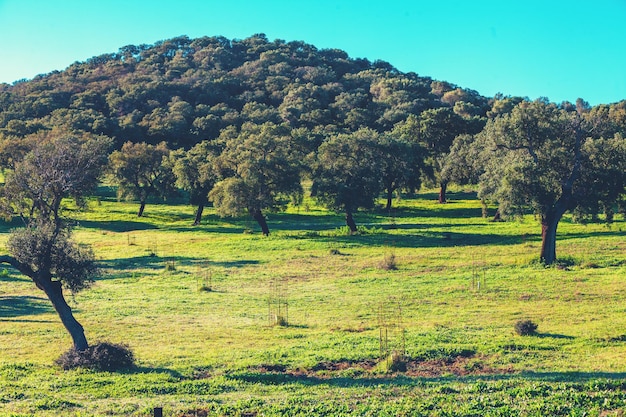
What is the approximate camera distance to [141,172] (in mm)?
73875

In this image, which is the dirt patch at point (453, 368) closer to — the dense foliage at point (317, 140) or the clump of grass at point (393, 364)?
the clump of grass at point (393, 364)

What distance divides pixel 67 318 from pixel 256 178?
118 ft

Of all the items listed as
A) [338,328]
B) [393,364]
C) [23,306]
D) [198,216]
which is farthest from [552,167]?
[198,216]

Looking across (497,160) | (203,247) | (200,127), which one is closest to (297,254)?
(203,247)

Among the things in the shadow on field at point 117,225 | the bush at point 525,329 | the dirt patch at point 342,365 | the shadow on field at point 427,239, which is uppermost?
the shadow on field at point 117,225

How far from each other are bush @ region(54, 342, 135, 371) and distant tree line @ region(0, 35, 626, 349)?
908 millimetres

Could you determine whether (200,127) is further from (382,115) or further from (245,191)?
(245,191)

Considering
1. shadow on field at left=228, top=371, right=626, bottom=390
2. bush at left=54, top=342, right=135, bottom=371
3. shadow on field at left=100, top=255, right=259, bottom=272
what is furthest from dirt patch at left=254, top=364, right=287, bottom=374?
shadow on field at left=100, top=255, right=259, bottom=272

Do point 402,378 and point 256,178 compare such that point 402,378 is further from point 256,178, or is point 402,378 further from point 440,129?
point 440,129

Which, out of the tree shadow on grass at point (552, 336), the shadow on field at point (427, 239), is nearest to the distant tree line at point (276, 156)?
the shadow on field at point (427, 239)

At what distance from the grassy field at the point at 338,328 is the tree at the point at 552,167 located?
3.66m

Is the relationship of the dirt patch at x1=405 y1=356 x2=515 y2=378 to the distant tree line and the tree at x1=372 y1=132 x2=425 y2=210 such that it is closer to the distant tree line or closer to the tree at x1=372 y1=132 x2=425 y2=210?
the distant tree line

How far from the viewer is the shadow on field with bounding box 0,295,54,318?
29.4 metres

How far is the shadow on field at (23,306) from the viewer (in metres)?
29.4
